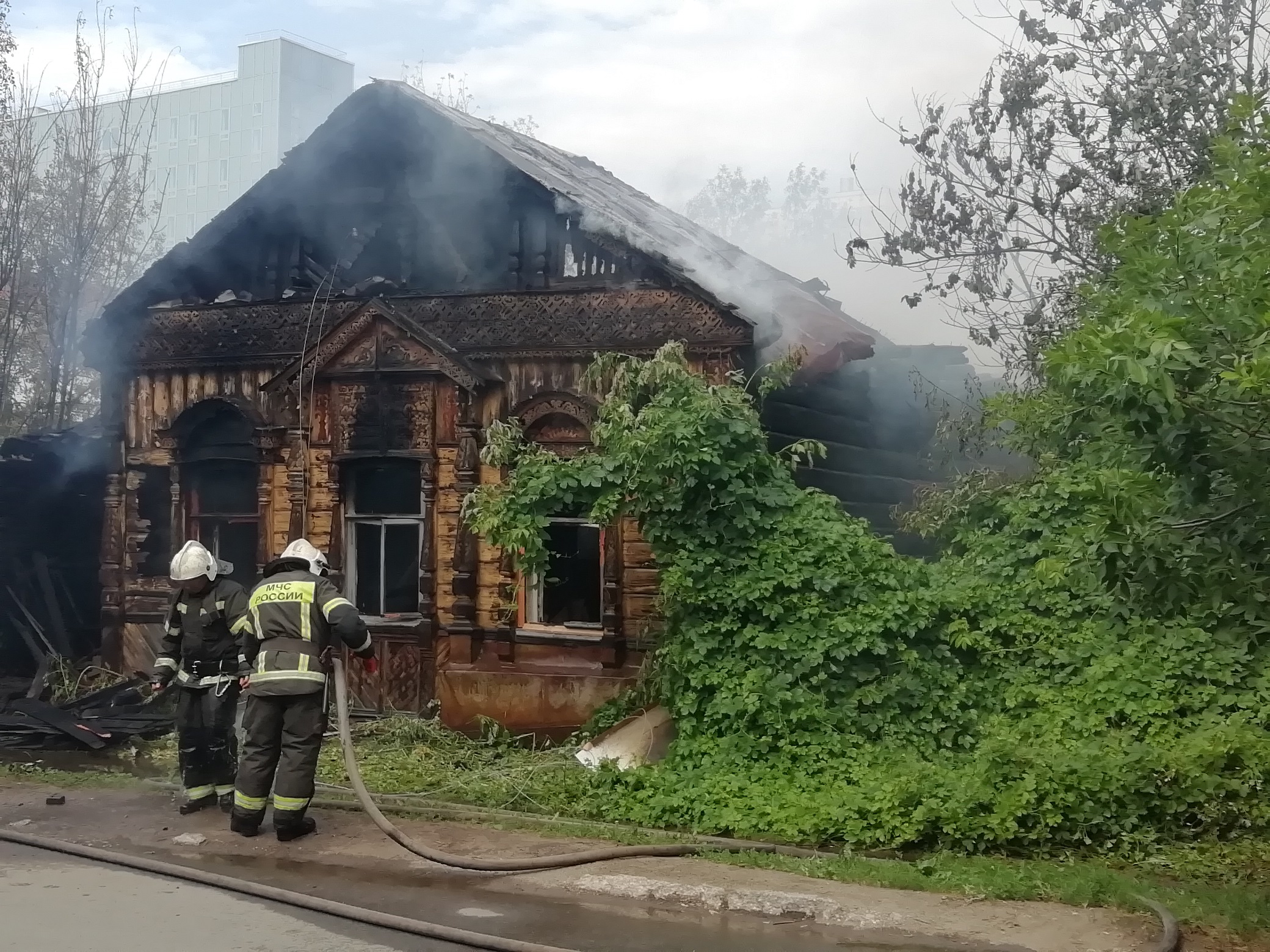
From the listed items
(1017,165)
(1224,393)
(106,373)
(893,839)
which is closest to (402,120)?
(106,373)

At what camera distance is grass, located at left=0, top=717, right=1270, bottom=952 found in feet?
18.7

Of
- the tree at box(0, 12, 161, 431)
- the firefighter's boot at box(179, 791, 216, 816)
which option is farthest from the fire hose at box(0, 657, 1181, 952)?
the tree at box(0, 12, 161, 431)

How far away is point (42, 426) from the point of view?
21219mm

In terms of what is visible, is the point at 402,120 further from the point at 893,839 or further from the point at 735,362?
the point at 893,839

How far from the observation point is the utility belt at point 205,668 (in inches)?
311

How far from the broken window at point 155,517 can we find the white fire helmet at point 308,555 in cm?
550

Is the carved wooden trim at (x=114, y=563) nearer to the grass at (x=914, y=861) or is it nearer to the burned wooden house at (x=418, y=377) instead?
the burned wooden house at (x=418, y=377)

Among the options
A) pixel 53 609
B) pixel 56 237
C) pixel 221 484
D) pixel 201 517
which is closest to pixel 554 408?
pixel 221 484

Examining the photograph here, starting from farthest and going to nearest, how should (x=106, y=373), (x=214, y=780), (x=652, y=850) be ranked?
(x=106, y=373) < (x=214, y=780) < (x=652, y=850)

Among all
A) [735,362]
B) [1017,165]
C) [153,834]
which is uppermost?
[1017,165]

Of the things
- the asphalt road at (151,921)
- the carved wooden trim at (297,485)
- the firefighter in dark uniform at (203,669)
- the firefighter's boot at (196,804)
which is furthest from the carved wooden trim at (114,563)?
the asphalt road at (151,921)

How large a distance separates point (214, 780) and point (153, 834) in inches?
24.9

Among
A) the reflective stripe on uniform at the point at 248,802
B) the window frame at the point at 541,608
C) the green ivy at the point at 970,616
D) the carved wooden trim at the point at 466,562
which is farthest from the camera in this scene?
the carved wooden trim at the point at 466,562

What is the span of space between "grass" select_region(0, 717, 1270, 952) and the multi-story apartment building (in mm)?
45240
